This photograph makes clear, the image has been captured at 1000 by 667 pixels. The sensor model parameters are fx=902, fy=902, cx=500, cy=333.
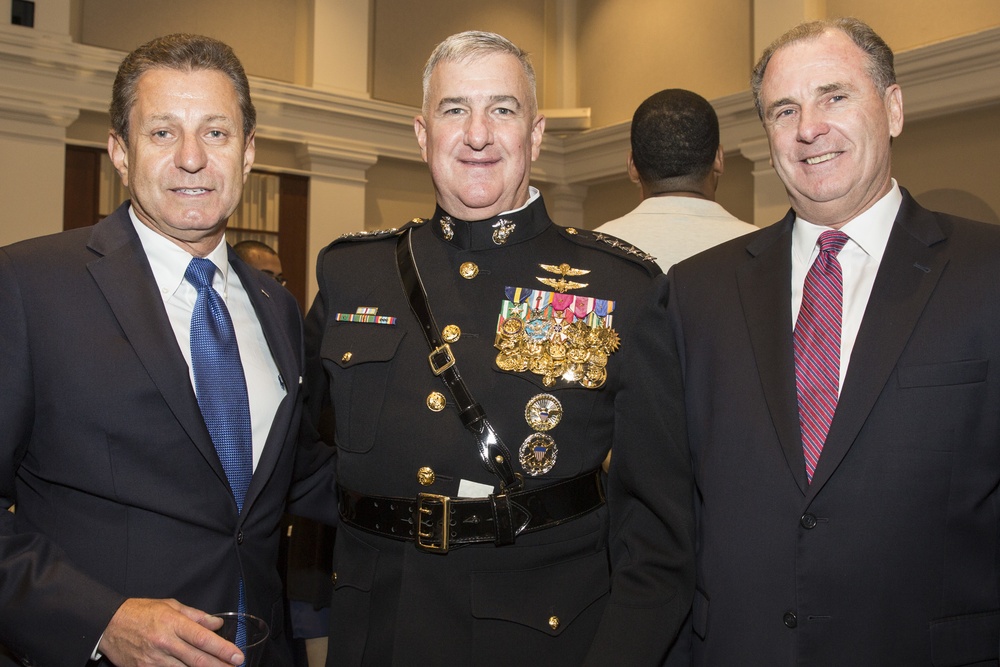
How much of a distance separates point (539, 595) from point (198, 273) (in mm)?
931

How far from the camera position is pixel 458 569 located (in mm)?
1730

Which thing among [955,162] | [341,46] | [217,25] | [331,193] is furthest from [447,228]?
[341,46]

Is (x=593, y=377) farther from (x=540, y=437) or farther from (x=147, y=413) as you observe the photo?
(x=147, y=413)

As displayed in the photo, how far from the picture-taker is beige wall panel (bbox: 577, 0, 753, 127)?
26.6 feet

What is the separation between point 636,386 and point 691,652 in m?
0.54

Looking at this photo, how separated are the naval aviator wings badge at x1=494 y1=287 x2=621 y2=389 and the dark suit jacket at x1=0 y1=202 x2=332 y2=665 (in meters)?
0.62

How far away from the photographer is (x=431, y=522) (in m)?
1.74

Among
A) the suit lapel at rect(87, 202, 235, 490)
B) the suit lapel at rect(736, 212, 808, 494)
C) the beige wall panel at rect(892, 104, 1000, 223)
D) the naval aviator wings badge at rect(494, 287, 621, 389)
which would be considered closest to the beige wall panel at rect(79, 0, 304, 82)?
the beige wall panel at rect(892, 104, 1000, 223)

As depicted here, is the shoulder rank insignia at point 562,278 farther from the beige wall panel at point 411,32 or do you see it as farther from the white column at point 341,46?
the beige wall panel at point 411,32

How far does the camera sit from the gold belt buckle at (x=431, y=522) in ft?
5.65

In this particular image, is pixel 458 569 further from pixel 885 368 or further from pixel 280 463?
pixel 885 368

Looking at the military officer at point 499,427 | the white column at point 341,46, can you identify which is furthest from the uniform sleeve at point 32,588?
the white column at point 341,46

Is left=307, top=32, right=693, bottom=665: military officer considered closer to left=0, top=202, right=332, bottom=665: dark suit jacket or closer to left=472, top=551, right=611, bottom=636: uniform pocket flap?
left=472, top=551, right=611, bottom=636: uniform pocket flap

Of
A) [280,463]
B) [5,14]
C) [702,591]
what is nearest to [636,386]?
[702,591]
